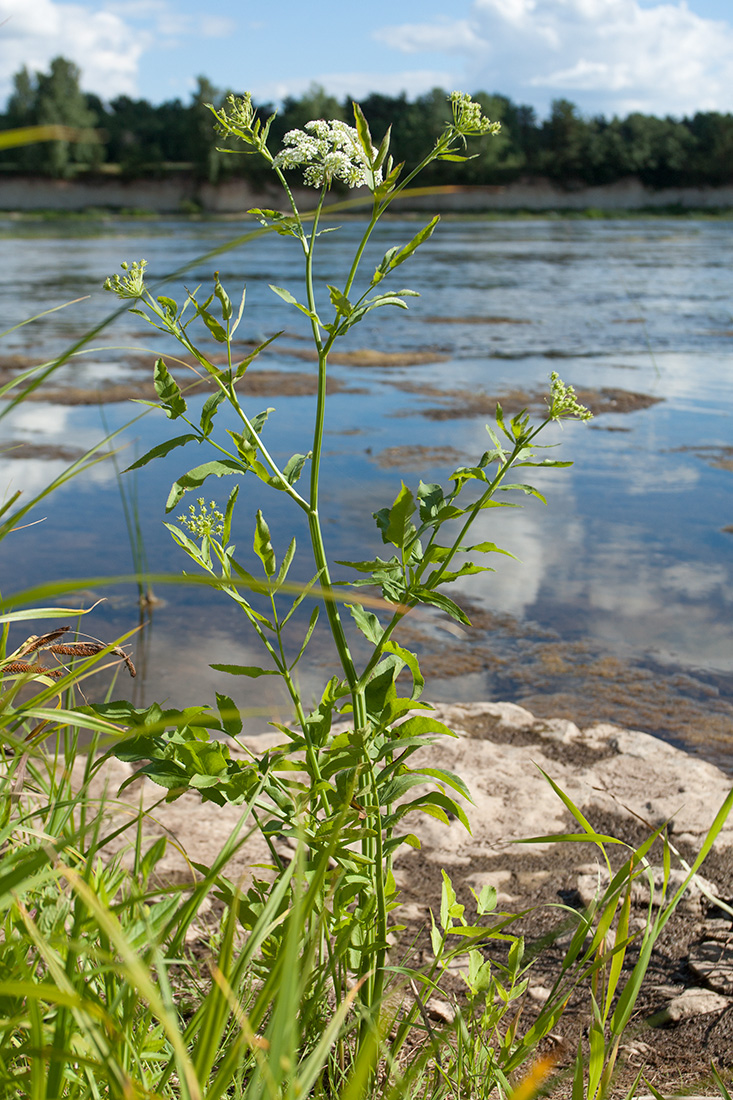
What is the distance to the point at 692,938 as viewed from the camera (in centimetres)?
158

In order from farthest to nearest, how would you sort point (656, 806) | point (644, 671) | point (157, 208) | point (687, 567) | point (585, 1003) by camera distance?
point (157, 208) → point (687, 567) → point (644, 671) → point (656, 806) → point (585, 1003)

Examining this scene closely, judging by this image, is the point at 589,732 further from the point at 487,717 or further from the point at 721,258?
the point at 721,258

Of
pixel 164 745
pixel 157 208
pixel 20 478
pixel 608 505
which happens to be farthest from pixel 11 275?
pixel 157 208

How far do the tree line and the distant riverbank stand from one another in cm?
60

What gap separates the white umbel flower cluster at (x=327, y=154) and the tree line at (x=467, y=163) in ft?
178

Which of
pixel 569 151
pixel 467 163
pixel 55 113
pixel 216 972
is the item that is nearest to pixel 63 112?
pixel 55 113

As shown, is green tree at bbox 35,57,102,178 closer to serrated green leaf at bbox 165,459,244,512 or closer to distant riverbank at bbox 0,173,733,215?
distant riverbank at bbox 0,173,733,215

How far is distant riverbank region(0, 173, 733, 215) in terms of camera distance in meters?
54.2

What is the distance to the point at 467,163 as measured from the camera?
179 ft

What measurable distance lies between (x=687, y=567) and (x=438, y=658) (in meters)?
1.37

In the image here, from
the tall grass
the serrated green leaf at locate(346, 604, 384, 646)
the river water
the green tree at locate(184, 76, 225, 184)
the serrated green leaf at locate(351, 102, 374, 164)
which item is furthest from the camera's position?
the green tree at locate(184, 76, 225, 184)

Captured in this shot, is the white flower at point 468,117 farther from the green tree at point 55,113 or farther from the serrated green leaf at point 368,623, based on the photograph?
the green tree at point 55,113

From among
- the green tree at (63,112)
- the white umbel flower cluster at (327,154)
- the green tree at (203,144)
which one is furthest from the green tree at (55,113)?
the white umbel flower cluster at (327,154)

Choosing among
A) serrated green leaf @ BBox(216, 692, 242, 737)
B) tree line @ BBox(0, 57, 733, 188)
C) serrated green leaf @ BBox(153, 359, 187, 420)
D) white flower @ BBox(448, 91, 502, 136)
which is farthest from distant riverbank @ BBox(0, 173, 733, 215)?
serrated green leaf @ BBox(216, 692, 242, 737)
